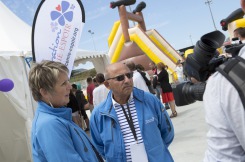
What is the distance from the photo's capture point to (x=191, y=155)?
4.87 metres

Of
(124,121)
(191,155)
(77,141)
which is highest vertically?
(77,141)

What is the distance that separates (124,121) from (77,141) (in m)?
0.80

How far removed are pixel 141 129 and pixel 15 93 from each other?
4074 mm

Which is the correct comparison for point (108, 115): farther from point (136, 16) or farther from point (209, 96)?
point (136, 16)

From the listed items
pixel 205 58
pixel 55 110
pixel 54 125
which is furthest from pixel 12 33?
pixel 205 58

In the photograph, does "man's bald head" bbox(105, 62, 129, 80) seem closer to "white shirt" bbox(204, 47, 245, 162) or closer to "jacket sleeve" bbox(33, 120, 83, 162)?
"jacket sleeve" bbox(33, 120, 83, 162)

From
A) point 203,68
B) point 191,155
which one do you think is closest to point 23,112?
point 191,155

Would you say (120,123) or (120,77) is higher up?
(120,77)

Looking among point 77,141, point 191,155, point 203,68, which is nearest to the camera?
point 203,68

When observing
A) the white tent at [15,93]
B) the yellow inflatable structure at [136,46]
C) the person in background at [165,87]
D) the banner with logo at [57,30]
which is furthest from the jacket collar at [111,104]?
the yellow inflatable structure at [136,46]

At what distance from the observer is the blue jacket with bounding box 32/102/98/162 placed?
5.48ft

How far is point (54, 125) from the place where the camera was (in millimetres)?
1702

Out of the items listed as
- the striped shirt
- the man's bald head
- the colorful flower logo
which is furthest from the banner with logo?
the striped shirt

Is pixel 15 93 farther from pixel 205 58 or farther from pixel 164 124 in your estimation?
pixel 205 58
